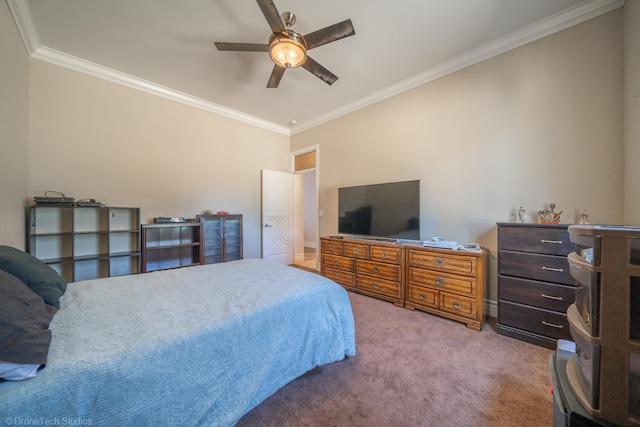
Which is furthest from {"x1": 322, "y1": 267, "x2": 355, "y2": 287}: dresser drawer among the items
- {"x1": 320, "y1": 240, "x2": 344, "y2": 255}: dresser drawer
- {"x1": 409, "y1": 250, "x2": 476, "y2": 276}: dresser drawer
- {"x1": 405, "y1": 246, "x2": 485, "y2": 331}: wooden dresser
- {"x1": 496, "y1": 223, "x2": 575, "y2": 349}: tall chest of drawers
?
{"x1": 496, "y1": 223, "x2": 575, "y2": 349}: tall chest of drawers

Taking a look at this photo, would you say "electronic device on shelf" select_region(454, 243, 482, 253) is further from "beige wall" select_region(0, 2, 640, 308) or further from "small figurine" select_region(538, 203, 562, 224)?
"small figurine" select_region(538, 203, 562, 224)

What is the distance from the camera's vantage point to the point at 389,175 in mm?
3383

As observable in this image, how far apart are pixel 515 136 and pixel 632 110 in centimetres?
72

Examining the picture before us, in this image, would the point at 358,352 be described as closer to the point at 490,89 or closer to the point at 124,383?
the point at 124,383

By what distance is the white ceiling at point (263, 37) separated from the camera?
6.67 ft

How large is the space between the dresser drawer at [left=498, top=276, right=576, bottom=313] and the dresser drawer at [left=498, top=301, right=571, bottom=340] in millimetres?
48

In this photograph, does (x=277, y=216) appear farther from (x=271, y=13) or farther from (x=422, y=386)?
(x=422, y=386)

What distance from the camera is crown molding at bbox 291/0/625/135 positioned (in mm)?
1977

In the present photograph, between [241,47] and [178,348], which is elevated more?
[241,47]

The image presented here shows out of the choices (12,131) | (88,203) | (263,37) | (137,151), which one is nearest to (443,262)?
(263,37)

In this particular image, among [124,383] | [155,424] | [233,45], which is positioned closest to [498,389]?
[155,424]

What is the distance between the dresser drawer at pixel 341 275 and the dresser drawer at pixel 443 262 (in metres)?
0.92

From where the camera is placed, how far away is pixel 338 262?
3.40m

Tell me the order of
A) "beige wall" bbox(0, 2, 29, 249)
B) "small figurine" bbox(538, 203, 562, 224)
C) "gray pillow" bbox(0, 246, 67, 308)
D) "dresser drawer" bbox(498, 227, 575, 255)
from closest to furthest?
"gray pillow" bbox(0, 246, 67, 308), "dresser drawer" bbox(498, 227, 575, 255), "beige wall" bbox(0, 2, 29, 249), "small figurine" bbox(538, 203, 562, 224)
